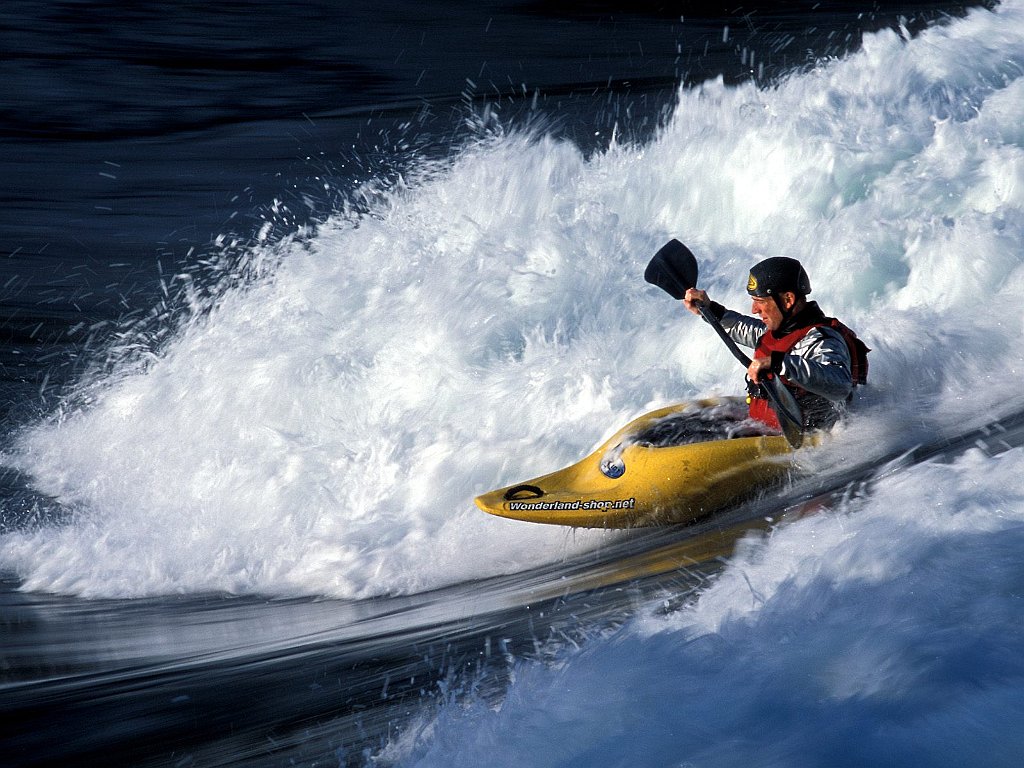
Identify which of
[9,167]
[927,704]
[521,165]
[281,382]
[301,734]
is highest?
[9,167]

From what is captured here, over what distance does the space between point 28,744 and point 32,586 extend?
1627 millimetres

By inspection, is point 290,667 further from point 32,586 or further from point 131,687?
point 32,586

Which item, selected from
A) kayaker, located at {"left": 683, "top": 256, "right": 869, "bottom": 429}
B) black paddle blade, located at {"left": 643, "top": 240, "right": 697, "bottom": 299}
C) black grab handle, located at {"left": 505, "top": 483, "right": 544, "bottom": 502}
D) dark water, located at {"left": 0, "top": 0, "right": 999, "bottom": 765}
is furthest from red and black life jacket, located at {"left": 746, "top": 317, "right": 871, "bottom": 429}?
black grab handle, located at {"left": 505, "top": 483, "right": 544, "bottom": 502}

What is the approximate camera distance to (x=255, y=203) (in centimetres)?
970

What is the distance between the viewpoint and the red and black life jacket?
3496 millimetres

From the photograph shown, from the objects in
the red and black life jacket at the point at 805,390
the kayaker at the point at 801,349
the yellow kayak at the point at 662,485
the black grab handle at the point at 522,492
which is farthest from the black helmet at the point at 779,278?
the black grab handle at the point at 522,492

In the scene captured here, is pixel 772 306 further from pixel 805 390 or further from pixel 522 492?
pixel 522 492

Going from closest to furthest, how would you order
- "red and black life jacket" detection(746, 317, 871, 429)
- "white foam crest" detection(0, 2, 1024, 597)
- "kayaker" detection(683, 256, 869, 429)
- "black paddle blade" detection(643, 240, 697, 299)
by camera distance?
"kayaker" detection(683, 256, 869, 429) < "red and black life jacket" detection(746, 317, 871, 429) < "black paddle blade" detection(643, 240, 697, 299) < "white foam crest" detection(0, 2, 1024, 597)

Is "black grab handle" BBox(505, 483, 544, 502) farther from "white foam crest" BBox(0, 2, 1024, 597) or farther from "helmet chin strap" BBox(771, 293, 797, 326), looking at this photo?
"helmet chin strap" BBox(771, 293, 797, 326)

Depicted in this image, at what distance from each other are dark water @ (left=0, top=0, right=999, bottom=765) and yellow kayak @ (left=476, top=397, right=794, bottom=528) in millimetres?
118

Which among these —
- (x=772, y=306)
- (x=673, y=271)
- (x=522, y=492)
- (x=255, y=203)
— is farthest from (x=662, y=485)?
(x=255, y=203)

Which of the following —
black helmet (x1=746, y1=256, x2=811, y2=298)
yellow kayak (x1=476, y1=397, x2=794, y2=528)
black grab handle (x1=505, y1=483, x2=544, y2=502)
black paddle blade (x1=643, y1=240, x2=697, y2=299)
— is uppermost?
black paddle blade (x1=643, y1=240, x2=697, y2=299)

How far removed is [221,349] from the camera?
6164 millimetres

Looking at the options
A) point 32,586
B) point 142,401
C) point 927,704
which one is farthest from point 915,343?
point 142,401
